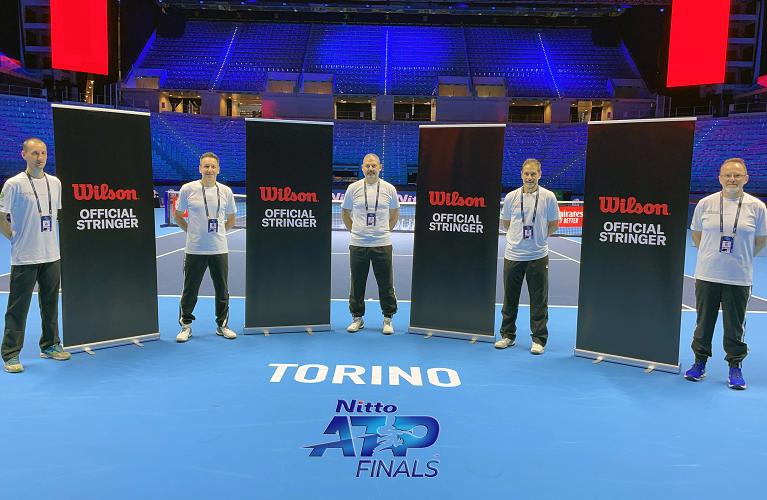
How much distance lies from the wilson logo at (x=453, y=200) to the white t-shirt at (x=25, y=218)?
3468 millimetres

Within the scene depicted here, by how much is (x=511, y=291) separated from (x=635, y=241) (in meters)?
1.22

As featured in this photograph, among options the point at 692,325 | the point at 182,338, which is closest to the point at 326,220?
the point at 182,338

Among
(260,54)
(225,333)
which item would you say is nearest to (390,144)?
(260,54)

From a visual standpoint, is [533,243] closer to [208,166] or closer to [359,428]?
[359,428]

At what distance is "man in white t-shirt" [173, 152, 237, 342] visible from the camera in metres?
5.34

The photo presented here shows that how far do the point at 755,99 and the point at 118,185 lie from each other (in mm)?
28674

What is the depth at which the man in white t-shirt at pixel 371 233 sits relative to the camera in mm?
5777

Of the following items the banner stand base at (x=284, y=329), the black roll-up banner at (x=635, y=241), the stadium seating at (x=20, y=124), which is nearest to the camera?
the black roll-up banner at (x=635, y=241)

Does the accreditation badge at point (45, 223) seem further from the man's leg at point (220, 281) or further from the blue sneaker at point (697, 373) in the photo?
the blue sneaker at point (697, 373)

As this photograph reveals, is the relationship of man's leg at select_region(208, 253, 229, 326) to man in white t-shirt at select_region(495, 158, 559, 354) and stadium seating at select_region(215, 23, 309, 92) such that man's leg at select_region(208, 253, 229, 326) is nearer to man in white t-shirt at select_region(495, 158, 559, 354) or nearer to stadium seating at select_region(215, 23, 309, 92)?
man in white t-shirt at select_region(495, 158, 559, 354)

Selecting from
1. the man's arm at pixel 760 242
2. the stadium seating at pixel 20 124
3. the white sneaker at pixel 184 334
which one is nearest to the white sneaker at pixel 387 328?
the white sneaker at pixel 184 334

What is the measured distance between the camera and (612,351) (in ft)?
16.3

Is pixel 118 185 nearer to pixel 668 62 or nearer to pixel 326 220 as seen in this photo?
pixel 326 220

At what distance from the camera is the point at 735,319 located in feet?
14.2
